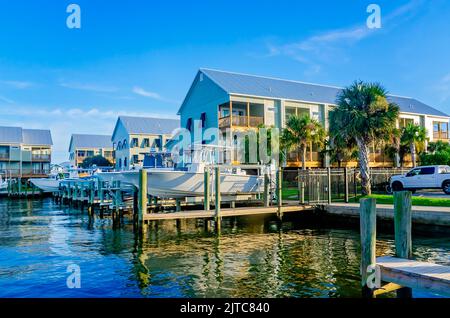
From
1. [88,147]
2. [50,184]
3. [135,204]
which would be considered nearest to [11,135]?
[88,147]

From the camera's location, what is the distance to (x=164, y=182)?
20531 mm

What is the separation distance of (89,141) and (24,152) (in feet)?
54.9

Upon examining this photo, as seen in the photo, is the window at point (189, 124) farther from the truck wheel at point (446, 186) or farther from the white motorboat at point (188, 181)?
the truck wheel at point (446, 186)

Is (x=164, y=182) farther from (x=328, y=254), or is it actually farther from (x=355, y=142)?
(x=355, y=142)

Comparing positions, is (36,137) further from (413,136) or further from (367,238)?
(367,238)

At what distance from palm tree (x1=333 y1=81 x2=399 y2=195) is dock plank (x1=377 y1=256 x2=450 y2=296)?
56.6 feet

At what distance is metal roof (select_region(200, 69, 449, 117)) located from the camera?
3975 cm

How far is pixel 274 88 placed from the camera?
4338 centimetres

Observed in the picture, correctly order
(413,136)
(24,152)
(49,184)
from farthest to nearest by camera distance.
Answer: (24,152) → (49,184) → (413,136)

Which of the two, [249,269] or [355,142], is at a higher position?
[355,142]
